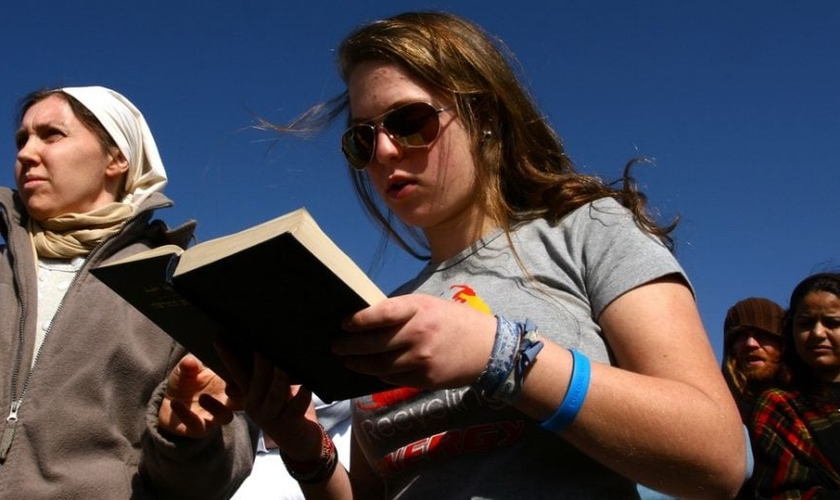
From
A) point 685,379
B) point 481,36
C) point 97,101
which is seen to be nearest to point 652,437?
point 685,379

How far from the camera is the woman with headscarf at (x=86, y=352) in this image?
7.18 ft

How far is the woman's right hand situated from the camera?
1541 millimetres

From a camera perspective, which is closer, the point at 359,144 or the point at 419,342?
the point at 419,342

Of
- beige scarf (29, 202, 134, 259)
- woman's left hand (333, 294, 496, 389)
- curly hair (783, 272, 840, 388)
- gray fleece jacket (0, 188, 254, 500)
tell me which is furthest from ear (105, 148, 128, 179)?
curly hair (783, 272, 840, 388)

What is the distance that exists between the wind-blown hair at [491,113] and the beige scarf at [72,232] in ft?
3.75

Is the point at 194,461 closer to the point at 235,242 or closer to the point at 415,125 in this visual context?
the point at 415,125

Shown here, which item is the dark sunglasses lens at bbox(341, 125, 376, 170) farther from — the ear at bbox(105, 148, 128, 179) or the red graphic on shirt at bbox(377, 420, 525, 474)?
the ear at bbox(105, 148, 128, 179)

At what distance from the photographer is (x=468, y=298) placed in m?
1.68

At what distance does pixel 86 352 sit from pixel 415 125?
1.21m

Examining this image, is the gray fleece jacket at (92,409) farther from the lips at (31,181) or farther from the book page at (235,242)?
the book page at (235,242)

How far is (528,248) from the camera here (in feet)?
5.73

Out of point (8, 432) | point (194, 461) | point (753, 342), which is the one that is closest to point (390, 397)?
point (194, 461)

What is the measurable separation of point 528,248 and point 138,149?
6.18 ft

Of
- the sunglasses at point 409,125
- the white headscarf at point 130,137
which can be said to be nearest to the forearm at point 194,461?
the sunglasses at point 409,125
